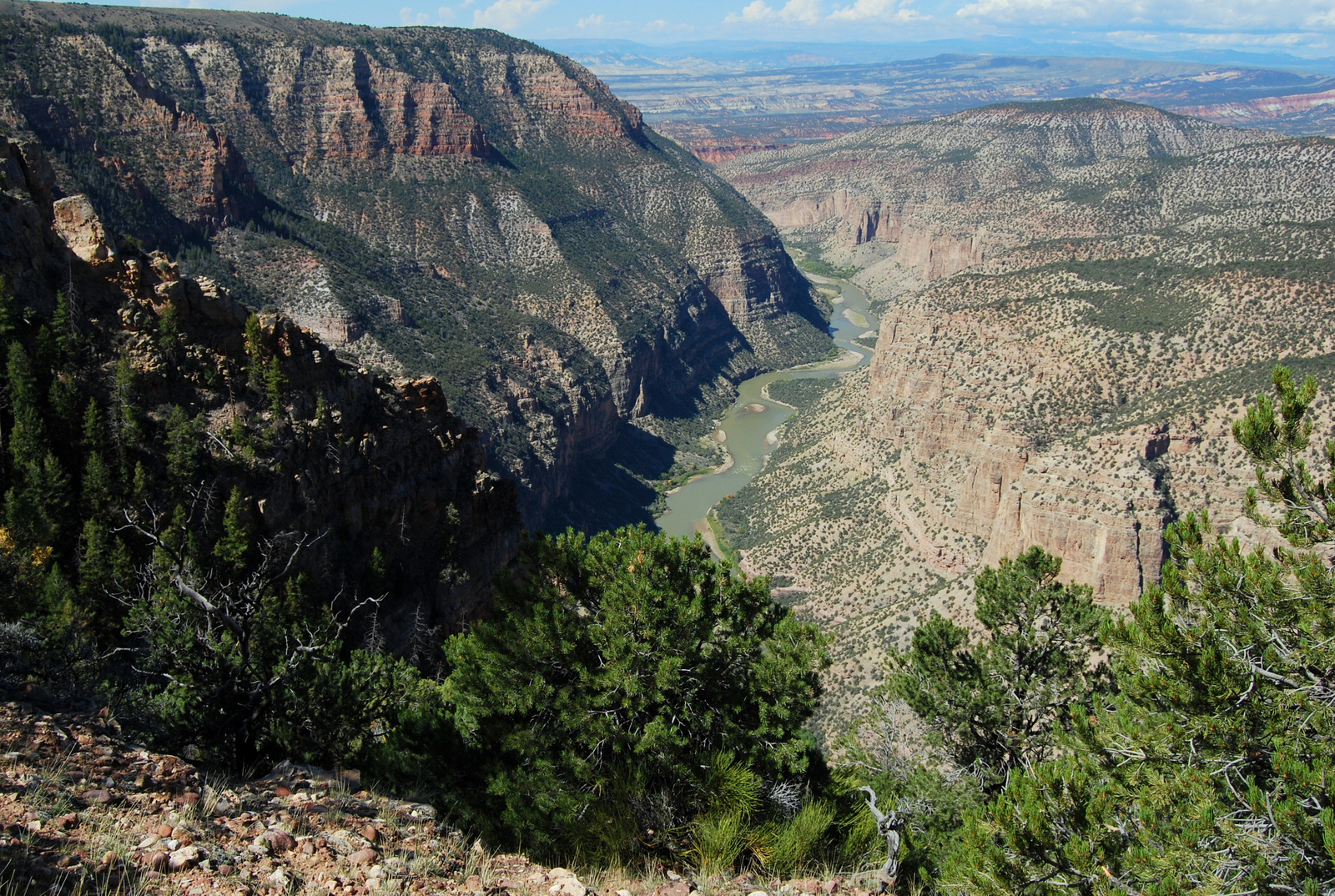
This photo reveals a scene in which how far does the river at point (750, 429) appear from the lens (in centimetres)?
8312

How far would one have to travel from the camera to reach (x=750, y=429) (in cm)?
10712

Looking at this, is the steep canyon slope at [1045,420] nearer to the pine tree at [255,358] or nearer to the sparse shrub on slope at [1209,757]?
the sparse shrub on slope at [1209,757]

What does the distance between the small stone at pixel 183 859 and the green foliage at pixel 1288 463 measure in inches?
540

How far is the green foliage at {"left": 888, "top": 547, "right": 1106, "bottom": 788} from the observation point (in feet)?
68.0

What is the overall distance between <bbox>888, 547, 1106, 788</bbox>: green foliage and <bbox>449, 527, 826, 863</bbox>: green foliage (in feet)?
16.9

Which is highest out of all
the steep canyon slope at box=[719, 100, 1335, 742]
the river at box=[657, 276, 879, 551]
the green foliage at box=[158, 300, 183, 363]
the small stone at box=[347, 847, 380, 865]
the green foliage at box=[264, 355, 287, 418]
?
the green foliage at box=[158, 300, 183, 363]

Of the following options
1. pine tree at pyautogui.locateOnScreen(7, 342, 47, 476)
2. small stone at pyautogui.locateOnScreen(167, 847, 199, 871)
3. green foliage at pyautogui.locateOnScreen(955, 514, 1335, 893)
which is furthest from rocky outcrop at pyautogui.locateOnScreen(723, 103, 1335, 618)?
pine tree at pyautogui.locateOnScreen(7, 342, 47, 476)

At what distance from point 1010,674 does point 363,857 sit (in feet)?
48.7

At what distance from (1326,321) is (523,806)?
52.2 m

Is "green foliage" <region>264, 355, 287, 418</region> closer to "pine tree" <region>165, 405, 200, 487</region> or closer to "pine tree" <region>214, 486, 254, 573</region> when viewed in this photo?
"pine tree" <region>165, 405, 200, 487</region>

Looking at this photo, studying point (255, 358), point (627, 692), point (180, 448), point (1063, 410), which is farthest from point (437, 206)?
point (627, 692)

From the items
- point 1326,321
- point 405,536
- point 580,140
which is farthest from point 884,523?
point 580,140

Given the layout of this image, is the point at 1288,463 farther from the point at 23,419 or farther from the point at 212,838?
the point at 23,419

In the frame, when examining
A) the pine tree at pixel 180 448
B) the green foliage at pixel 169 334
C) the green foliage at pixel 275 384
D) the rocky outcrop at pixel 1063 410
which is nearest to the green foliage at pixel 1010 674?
the green foliage at pixel 275 384
